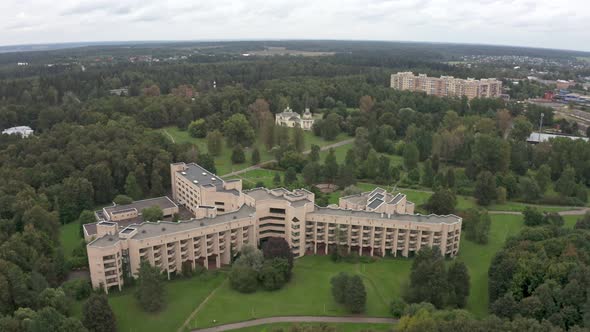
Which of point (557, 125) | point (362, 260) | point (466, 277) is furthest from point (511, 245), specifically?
point (557, 125)

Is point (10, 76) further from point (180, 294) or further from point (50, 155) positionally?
point (180, 294)

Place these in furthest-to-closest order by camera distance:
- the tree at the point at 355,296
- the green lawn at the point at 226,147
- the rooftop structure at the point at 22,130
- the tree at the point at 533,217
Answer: the rooftop structure at the point at 22,130, the green lawn at the point at 226,147, the tree at the point at 533,217, the tree at the point at 355,296

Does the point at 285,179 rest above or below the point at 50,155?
below

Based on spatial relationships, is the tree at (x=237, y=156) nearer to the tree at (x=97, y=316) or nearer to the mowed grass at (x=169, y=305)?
the mowed grass at (x=169, y=305)

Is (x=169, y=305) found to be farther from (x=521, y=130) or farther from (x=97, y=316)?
(x=521, y=130)

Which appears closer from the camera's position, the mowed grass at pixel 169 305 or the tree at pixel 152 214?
the mowed grass at pixel 169 305

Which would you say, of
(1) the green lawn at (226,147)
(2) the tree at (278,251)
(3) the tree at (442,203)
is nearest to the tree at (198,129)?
Answer: (1) the green lawn at (226,147)
